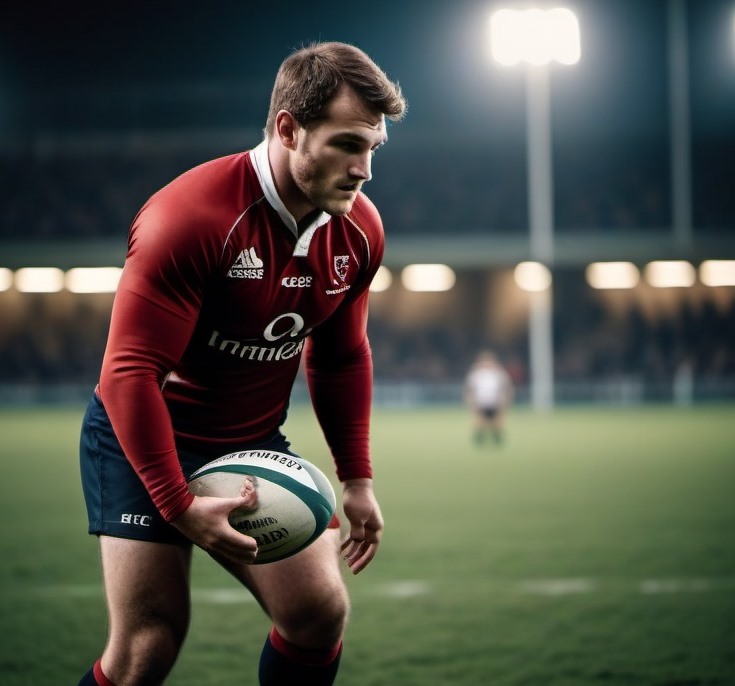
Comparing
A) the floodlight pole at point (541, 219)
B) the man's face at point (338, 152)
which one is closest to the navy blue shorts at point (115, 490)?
the man's face at point (338, 152)

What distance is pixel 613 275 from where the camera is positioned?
29500 mm

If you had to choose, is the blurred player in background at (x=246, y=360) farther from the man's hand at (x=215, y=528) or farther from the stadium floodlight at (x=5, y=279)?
the stadium floodlight at (x=5, y=279)

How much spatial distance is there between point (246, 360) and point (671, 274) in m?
27.9

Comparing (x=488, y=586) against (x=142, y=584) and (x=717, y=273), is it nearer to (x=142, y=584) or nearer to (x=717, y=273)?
(x=142, y=584)

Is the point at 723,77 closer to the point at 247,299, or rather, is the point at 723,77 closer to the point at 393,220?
the point at 393,220

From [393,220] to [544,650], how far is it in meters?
28.1

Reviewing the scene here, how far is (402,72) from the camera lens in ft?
126

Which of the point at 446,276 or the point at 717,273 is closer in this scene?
the point at 717,273

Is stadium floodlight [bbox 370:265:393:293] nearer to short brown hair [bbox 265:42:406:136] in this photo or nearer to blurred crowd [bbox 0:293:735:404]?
blurred crowd [bbox 0:293:735:404]

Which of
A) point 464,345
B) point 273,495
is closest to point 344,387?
point 273,495

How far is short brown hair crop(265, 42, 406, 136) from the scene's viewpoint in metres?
2.45

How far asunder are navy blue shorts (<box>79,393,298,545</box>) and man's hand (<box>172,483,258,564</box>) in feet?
0.91

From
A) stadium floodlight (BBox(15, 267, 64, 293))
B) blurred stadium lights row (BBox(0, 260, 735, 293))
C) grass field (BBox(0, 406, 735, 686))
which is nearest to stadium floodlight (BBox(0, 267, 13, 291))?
blurred stadium lights row (BBox(0, 260, 735, 293))

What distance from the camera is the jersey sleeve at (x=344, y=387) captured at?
3117mm
